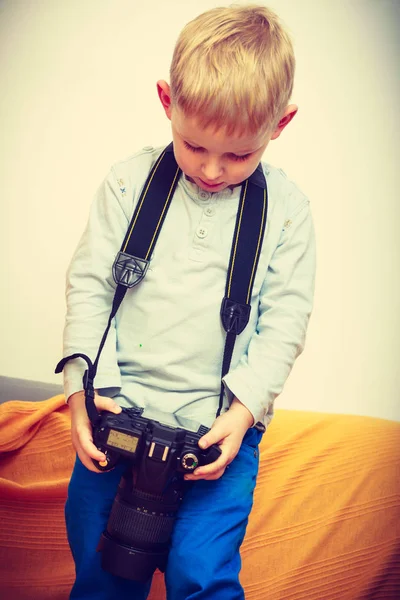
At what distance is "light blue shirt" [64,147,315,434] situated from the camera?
3.23 ft

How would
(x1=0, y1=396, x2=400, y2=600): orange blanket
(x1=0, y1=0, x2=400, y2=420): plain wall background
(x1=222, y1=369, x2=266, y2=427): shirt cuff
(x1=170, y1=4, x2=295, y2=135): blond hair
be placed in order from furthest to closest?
(x1=0, y1=0, x2=400, y2=420): plain wall background, (x1=0, y1=396, x2=400, y2=600): orange blanket, (x1=222, y1=369, x2=266, y2=427): shirt cuff, (x1=170, y1=4, x2=295, y2=135): blond hair

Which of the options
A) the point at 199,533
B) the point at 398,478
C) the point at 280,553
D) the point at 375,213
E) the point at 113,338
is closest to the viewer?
the point at 199,533

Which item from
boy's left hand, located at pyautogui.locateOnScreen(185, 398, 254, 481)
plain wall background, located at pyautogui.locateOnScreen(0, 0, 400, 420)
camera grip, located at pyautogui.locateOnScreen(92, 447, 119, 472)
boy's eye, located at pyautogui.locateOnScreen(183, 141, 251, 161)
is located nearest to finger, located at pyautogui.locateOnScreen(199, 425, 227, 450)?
boy's left hand, located at pyautogui.locateOnScreen(185, 398, 254, 481)

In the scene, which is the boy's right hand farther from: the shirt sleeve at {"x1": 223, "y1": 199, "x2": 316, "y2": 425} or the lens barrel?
the shirt sleeve at {"x1": 223, "y1": 199, "x2": 316, "y2": 425}

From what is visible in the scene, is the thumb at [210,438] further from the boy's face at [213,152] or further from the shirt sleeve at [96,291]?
the boy's face at [213,152]

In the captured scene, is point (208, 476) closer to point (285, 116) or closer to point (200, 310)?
point (200, 310)

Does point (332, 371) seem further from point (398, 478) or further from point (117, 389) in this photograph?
point (117, 389)

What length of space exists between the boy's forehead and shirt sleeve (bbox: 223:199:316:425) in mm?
193

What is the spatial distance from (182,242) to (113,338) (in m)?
0.18

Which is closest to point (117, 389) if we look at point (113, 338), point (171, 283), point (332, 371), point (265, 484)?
point (113, 338)

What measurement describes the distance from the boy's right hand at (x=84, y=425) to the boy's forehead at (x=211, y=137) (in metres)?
0.36

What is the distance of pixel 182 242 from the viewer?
100 cm

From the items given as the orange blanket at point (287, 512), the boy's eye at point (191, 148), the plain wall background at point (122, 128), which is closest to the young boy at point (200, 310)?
the boy's eye at point (191, 148)

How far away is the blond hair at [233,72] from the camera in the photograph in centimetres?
84
